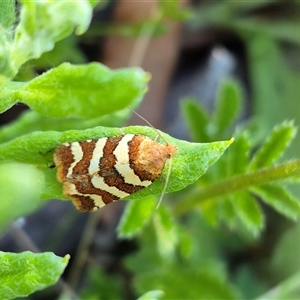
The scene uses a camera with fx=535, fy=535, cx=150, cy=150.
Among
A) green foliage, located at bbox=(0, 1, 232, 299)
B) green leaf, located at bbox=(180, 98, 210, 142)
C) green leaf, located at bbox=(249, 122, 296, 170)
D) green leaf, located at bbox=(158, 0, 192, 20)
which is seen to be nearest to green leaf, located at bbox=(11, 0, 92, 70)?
green foliage, located at bbox=(0, 1, 232, 299)

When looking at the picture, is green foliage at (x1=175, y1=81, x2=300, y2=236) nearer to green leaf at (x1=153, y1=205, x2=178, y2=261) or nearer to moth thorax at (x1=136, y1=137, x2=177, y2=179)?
green leaf at (x1=153, y1=205, x2=178, y2=261)

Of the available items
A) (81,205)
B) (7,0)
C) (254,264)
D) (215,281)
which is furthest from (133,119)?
(7,0)

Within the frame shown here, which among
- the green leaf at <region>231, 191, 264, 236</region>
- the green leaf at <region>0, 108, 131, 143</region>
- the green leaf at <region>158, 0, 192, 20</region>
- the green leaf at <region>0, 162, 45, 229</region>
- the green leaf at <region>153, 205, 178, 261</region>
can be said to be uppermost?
the green leaf at <region>0, 162, 45, 229</region>

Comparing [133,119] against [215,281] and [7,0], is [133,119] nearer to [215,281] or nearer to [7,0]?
[215,281]

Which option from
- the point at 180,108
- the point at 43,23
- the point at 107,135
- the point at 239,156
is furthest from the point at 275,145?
the point at 180,108

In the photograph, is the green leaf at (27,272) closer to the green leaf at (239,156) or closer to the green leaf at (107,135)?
the green leaf at (107,135)

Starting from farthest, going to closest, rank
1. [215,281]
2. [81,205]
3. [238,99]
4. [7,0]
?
[215,281] < [238,99] < [81,205] < [7,0]

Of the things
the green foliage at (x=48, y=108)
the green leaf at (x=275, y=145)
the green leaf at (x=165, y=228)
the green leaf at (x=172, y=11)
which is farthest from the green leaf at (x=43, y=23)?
the green leaf at (x=172, y=11)
